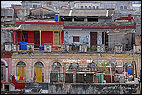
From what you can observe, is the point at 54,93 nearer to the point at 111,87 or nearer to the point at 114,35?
the point at 111,87

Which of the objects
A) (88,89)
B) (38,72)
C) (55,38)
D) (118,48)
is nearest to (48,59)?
(38,72)

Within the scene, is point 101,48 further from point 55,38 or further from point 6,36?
point 6,36

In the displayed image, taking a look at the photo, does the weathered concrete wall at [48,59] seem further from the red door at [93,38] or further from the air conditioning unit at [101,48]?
the red door at [93,38]

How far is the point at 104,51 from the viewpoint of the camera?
32.6 metres

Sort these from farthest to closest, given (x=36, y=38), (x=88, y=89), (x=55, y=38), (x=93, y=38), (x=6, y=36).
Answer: (x=36, y=38)
(x=93, y=38)
(x=55, y=38)
(x=6, y=36)
(x=88, y=89)

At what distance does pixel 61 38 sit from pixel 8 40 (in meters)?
5.41

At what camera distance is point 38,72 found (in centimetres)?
3294

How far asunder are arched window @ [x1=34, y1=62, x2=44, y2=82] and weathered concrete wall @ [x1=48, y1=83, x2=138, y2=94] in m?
13.5

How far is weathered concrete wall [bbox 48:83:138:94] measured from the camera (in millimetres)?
19141

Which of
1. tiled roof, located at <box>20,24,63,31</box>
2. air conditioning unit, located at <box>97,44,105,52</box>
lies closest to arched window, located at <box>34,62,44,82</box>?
tiled roof, located at <box>20,24,63,31</box>

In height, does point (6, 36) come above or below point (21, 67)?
above

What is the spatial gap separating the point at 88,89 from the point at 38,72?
46.9 feet

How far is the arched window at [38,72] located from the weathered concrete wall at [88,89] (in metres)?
13.5

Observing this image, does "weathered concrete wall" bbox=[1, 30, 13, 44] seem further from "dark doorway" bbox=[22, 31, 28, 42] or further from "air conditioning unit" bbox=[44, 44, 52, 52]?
"air conditioning unit" bbox=[44, 44, 52, 52]
